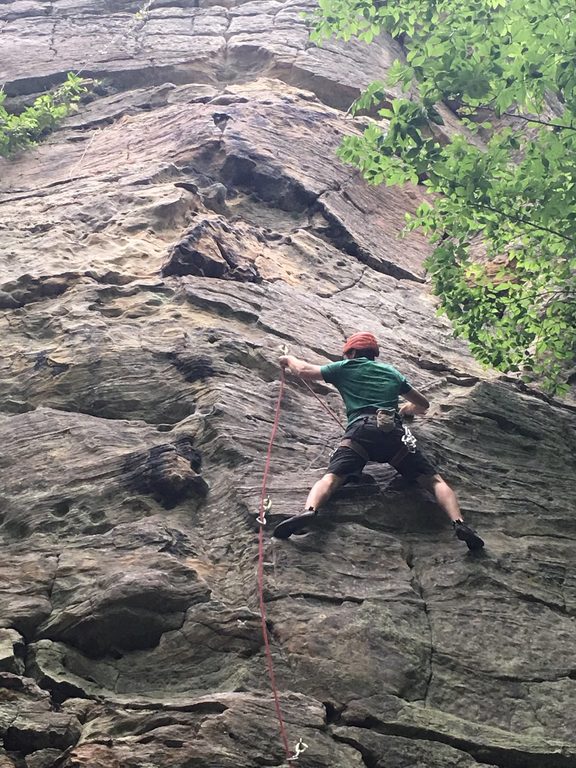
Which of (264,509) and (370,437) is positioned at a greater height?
(370,437)

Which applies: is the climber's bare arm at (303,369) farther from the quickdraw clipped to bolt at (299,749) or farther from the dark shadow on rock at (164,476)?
the quickdraw clipped to bolt at (299,749)

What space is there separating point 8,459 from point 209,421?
220cm

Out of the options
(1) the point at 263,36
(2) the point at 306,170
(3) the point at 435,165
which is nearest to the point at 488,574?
(3) the point at 435,165

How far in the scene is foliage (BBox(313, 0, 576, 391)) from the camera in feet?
29.3

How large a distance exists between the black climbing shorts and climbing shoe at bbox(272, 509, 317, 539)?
69cm

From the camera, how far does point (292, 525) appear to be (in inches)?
294

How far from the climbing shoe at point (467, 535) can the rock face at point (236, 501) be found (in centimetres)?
24

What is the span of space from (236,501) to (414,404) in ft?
8.17

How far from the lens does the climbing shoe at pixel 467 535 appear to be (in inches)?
300

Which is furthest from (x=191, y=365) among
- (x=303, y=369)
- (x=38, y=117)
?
(x=38, y=117)

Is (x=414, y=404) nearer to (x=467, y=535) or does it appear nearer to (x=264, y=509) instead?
(x=467, y=535)

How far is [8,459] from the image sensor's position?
8.63 m

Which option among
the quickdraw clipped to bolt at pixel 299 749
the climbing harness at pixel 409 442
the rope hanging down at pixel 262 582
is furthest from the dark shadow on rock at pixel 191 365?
the quickdraw clipped to bolt at pixel 299 749

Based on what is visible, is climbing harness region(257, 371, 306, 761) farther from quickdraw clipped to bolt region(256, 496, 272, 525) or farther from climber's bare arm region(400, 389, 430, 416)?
climber's bare arm region(400, 389, 430, 416)
